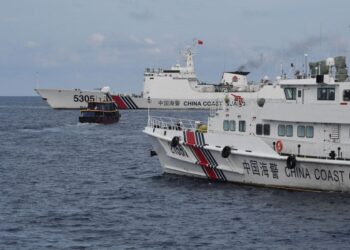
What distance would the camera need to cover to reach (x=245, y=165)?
2938 centimetres

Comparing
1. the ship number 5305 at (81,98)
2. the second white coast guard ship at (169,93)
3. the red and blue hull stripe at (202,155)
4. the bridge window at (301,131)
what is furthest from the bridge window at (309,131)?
the ship number 5305 at (81,98)

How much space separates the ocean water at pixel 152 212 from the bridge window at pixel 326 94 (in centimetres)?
350

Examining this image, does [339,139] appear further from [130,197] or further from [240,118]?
[130,197]

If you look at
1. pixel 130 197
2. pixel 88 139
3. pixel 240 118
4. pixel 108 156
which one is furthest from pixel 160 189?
pixel 88 139

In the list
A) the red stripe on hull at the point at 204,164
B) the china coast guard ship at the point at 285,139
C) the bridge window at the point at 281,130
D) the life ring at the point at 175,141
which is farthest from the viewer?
the life ring at the point at 175,141

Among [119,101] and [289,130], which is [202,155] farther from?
[119,101]

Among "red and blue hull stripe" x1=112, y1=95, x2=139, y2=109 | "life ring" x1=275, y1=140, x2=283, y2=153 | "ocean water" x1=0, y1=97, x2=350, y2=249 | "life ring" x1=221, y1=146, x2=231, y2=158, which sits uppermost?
"red and blue hull stripe" x1=112, y1=95, x2=139, y2=109

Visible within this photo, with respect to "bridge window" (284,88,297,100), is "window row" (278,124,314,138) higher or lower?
lower

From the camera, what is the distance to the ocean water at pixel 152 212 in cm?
2192

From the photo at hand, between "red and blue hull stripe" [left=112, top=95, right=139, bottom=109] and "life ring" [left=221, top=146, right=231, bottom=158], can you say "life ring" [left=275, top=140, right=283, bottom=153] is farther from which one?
"red and blue hull stripe" [left=112, top=95, right=139, bottom=109]

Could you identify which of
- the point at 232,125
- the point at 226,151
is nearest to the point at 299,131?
the point at 226,151

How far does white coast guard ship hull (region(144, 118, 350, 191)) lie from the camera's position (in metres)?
27.1

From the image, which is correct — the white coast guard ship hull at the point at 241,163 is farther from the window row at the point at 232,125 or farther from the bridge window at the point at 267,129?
the bridge window at the point at 267,129

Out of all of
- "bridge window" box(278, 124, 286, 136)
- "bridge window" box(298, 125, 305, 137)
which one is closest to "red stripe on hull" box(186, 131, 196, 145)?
"bridge window" box(278, 124, 286, 136)
